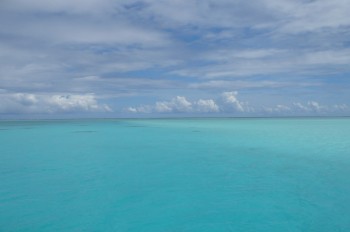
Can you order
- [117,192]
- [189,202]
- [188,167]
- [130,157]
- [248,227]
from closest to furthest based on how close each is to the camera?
[248,227]
[189,202]
[117,192]
[188,167]
[130,157]

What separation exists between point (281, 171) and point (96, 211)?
6.40 metres

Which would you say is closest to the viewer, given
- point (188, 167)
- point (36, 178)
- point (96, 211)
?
point (96, 211)

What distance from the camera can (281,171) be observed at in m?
9.95

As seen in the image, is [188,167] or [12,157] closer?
[188,167]

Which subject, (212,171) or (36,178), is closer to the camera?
(36,178)

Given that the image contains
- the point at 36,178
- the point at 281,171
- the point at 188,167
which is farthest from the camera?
the point at 188,167

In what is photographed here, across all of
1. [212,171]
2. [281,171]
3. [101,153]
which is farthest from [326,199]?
[101,153]

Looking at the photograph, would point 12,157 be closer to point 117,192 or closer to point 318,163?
point 117,192

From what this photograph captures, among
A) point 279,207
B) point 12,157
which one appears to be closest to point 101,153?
point 12,157

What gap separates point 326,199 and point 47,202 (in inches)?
253

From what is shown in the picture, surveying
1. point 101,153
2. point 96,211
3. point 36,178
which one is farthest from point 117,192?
point 101,153

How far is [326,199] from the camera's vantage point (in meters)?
6.84

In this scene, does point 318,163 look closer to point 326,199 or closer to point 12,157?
point 326,199

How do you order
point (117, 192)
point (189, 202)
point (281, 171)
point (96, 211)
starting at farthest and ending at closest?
point (281, 171)
point (117, 192)
point (189, 202)
point (96, 211)
